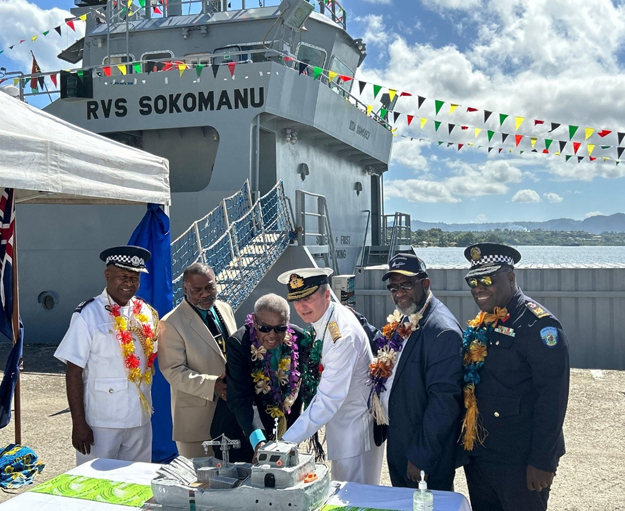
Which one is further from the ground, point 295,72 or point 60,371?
point 295,72

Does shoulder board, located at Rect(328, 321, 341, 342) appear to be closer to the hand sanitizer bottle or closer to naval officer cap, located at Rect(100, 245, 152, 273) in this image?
the hand sanitizer bottle

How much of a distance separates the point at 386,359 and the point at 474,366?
458 mm

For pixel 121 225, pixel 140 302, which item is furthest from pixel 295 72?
pixel 140 302

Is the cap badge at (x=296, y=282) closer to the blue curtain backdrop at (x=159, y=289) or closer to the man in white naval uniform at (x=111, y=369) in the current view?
the man in white naval uniform at (x=111, y=369)

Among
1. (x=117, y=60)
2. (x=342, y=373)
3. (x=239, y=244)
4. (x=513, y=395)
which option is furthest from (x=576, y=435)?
(x=117, y=60)

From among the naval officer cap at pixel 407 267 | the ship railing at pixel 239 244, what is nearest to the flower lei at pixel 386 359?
the naval officer cap at pixel 407 267

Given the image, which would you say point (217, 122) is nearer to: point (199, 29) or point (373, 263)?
point (199, 29)

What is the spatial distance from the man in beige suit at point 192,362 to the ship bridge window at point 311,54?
10980 mm

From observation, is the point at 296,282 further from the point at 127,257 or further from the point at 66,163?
the point at 66,163

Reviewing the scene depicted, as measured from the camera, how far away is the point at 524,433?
2912 millimetres

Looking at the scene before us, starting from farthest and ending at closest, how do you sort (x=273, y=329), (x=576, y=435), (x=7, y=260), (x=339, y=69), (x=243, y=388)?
1. (x=339, y=69)
2. (x=576, y=435)
3. (x=7, y=260)
4. (x=243, y=388)
5. (x=273, y=329)

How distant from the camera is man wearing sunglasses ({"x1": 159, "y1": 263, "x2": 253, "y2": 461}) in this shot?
3758mm

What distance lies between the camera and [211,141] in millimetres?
11781

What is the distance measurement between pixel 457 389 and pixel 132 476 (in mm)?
1564
